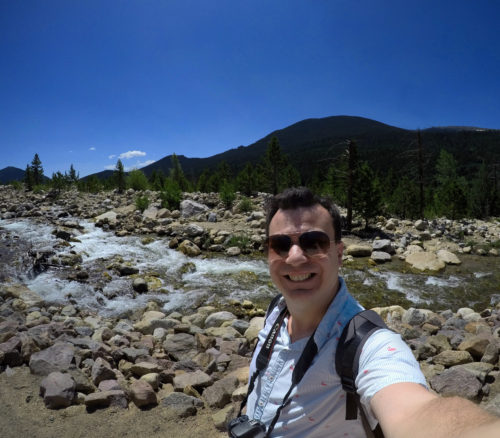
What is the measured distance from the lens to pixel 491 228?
17328mm

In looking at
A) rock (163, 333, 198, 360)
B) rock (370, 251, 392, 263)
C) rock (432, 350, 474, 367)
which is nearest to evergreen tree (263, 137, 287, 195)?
rock (370, 251, 392, 263)

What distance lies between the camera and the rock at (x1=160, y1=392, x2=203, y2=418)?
3487mm

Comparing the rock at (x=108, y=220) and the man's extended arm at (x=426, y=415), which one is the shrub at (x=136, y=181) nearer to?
the rock at (x=108, y=220)

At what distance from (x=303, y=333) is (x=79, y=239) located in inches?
584

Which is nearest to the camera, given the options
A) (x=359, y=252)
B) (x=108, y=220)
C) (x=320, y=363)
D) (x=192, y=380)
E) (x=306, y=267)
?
(x=320, y=363)

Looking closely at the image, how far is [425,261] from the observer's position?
38.6 ft

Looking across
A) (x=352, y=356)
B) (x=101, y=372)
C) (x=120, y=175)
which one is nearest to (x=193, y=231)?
(x=101, y=372)

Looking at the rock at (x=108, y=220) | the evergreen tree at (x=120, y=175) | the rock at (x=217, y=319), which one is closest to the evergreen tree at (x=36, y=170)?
the evergreen tree at (x=120, y=175)

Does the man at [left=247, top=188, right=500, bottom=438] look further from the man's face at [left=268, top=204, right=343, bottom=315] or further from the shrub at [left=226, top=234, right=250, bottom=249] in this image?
the shrub at [left=226, top=234, right=250, bottom=249]

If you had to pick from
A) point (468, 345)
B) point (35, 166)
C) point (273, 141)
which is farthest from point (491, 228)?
point (35, 166)

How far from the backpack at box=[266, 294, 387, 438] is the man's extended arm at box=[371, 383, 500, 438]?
127mm

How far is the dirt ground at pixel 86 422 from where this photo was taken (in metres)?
3.19

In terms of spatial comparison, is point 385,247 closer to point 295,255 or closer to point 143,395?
point 143,395

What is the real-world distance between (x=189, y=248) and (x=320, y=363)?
11755 millimetres
